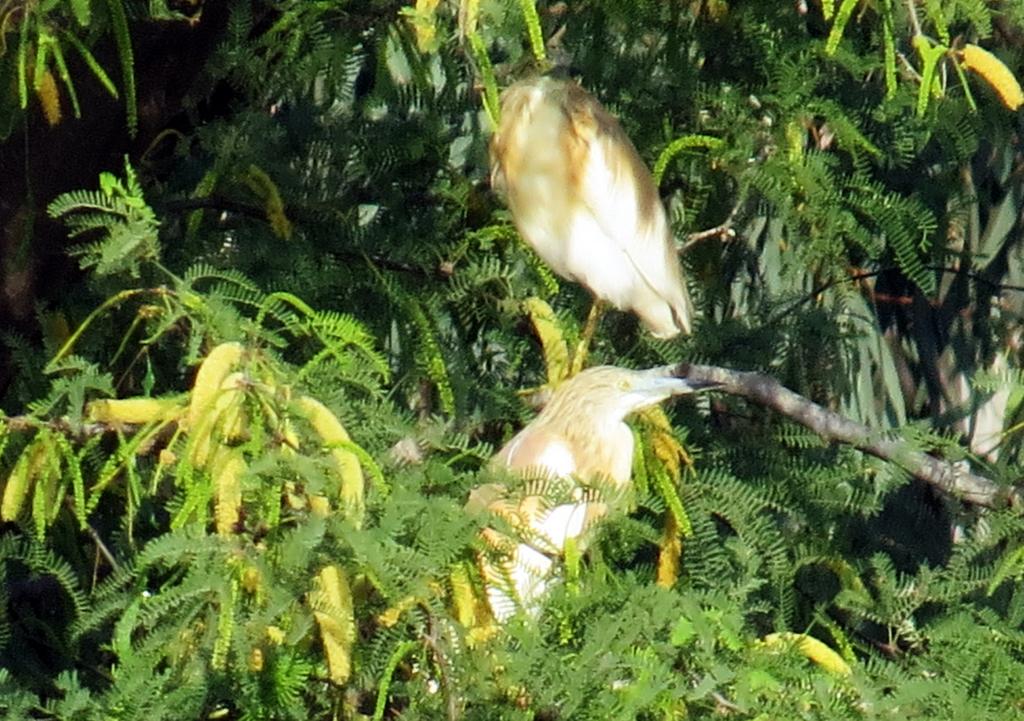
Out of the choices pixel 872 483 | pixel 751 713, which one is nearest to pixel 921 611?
pixel 872 483

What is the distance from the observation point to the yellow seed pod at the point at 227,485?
6.84ft

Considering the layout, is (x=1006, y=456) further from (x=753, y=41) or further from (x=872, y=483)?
(x=753, y=41)

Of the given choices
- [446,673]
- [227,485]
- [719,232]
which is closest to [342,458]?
[227,485]

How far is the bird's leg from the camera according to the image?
3740mm

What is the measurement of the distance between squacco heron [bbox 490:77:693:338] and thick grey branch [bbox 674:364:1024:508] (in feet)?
1.99

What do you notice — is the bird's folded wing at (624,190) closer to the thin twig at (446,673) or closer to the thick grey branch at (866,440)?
the thick grey branch at (866,440)

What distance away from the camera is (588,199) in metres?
4.44

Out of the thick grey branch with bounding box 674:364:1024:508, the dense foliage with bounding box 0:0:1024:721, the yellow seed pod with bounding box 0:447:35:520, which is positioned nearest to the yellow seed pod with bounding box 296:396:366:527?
the dense foliage with bounding box 0:0:1024:721

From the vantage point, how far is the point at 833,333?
12.6 feet

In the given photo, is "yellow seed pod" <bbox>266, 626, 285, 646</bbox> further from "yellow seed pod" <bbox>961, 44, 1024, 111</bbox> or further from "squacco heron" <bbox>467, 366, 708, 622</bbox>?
"yellow seed pod" <bbox>961, 44, 1024, 111</bbox>

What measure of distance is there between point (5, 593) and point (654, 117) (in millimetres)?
1640

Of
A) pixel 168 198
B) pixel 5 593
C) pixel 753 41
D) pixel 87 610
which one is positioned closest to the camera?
pixel 87 610

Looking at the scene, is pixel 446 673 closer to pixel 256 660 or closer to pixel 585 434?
pixel 256 660

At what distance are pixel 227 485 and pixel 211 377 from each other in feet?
0.52
